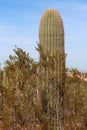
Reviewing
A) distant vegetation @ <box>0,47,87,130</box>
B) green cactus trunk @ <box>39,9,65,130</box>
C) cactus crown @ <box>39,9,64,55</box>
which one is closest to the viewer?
distant vegetation @ <box>0,47,87,130</box>

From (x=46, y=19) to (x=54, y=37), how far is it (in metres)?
0.93

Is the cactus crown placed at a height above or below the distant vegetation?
above

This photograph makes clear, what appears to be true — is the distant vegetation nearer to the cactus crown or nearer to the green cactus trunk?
the green cactus trunk

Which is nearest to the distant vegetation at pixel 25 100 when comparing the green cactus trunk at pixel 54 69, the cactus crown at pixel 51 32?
the green cactus trunk at pixel 54 69

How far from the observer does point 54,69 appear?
12.0 metres

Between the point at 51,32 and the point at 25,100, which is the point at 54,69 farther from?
the point at 25,100

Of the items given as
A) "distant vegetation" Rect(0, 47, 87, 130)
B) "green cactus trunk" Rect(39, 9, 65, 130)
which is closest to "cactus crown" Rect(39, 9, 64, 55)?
"green cactus trunk" Rect(39, 9, 65, 130)

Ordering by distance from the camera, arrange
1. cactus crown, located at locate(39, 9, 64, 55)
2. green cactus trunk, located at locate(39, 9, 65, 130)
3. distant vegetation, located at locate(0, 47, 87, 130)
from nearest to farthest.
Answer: distant vegetation, located at locate(0, 47, 87, 130), green cactus trunk, located at locate(39, 9, 65, 130), cactus crown, located at locate(39, 9, 64, 55)

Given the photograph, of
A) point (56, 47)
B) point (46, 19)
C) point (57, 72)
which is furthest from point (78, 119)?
point (46, 19)

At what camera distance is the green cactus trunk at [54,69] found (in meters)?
12.0

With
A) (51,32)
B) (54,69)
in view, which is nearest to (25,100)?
(54,69)

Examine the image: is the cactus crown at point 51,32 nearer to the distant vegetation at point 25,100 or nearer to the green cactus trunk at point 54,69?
the green cactus trunk at point 54,69

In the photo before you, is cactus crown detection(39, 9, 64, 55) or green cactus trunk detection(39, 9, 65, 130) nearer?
green cactus trunk detection(39, 9, 65, 130)

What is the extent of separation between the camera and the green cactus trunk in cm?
1202
